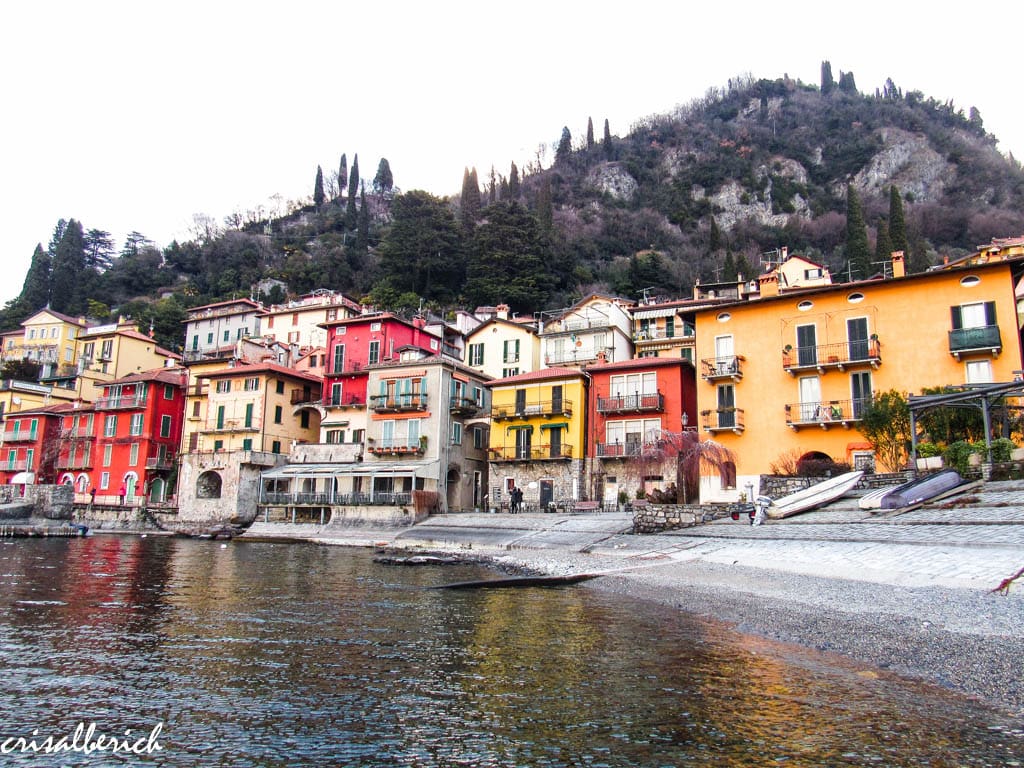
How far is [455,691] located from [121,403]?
198 feet

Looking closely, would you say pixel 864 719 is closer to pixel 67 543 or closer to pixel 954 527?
pixel 954 527

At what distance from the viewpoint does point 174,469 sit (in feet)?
194

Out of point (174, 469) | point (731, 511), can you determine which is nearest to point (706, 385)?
point (731, 511)

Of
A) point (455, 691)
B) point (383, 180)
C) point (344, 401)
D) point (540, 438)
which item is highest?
point (383, 180)

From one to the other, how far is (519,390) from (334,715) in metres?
39.3

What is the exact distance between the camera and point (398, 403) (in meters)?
48.9

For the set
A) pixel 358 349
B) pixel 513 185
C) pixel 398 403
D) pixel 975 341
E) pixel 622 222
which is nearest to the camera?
pixel 975 341

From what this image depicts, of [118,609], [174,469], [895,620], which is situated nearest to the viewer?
[895,620]

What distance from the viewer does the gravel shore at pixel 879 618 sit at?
30.4ft

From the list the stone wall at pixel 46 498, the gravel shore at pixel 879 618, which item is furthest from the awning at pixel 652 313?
the stone wall at pixel 46 498

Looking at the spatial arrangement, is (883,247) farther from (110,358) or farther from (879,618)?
(110,358)

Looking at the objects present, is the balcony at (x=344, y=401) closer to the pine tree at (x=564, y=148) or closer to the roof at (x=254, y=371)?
the roof at (x=254, y=371)

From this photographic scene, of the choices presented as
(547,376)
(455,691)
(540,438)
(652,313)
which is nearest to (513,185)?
(652,313)

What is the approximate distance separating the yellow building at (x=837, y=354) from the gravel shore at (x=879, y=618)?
18.9 m
